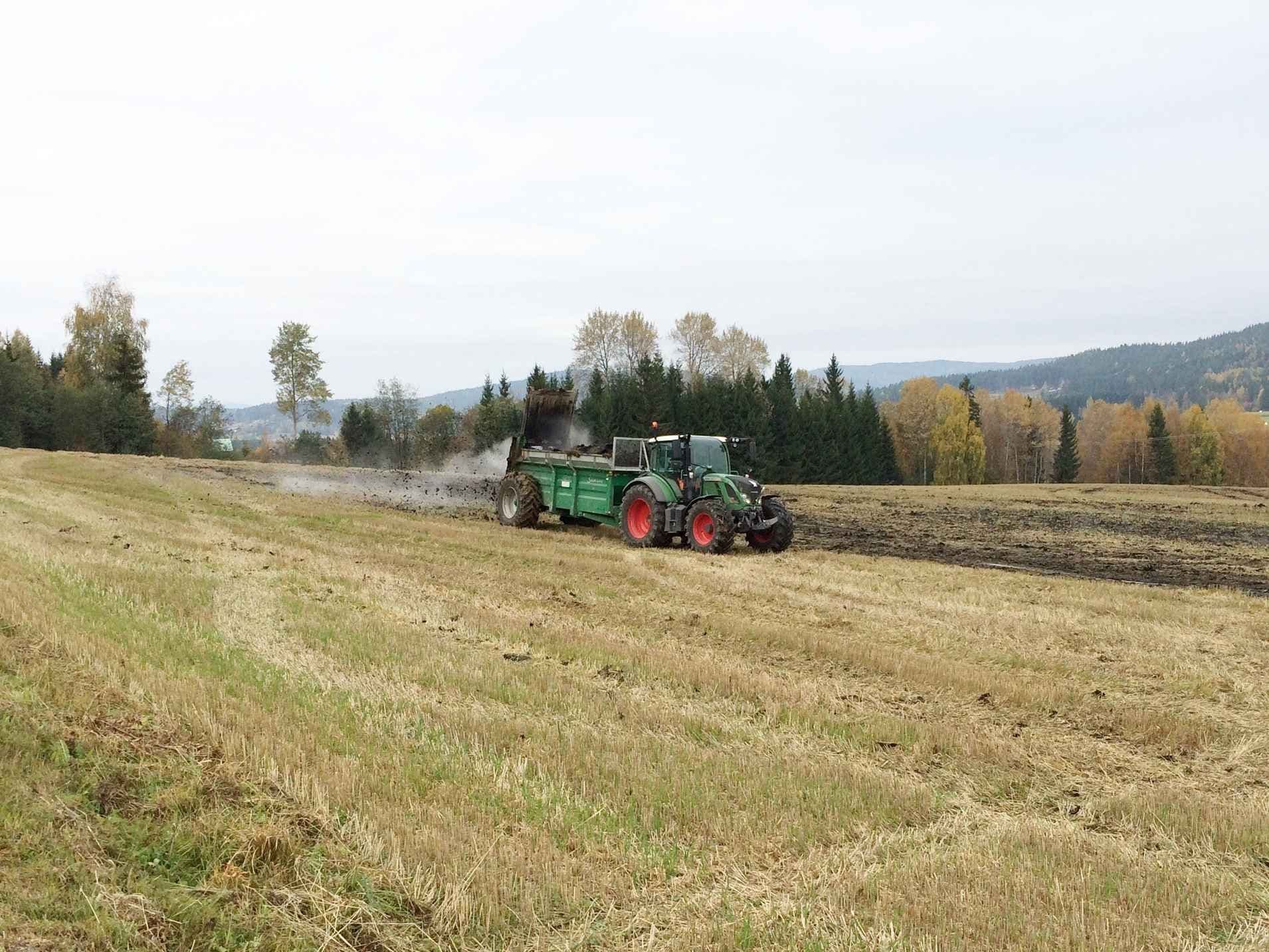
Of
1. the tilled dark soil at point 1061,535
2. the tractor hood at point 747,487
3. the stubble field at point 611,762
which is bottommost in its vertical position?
the tilled dark soil at point 1061,535

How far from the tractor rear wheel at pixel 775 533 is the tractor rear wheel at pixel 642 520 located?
1.58 m

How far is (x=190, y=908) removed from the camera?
3672 millimetres

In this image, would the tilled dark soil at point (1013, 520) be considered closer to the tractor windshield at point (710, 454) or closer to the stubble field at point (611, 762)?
the tractor windshield at point (710, 454)

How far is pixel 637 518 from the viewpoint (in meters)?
17.7

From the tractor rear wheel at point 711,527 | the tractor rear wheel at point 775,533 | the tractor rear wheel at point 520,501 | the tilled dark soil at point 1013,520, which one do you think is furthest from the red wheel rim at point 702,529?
the tractor rear wheel at point 520,501

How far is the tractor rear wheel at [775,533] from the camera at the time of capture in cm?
1680

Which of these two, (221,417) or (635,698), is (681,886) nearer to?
(635,698)

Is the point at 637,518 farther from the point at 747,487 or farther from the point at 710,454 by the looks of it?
the point at 747,487

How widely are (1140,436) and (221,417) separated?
86.4 metres

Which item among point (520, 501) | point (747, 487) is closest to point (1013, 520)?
point (747, 487)

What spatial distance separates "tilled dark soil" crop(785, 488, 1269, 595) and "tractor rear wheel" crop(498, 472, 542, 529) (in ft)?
18.6

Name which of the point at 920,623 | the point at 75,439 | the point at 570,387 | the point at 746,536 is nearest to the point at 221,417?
the point at 75,439

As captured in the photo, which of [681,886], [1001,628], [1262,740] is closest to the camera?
[681,886]

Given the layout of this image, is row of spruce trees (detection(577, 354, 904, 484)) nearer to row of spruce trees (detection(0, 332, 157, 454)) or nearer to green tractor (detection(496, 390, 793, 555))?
row of spruce trees (detection(0, 332, 157, 454))
